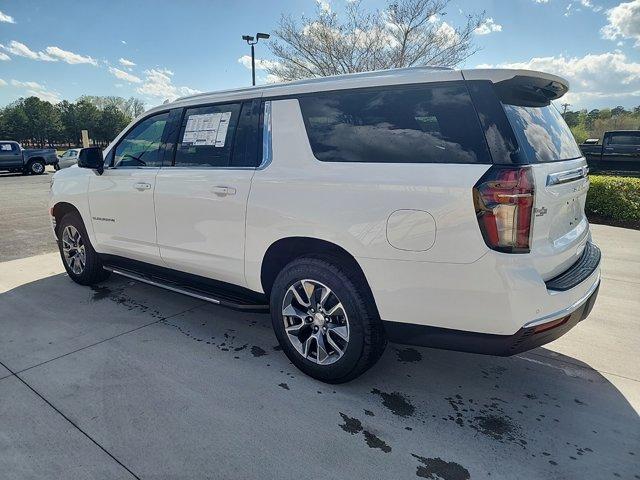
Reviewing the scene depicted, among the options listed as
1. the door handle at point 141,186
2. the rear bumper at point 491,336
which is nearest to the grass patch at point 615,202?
the rear bumper at point 491,336

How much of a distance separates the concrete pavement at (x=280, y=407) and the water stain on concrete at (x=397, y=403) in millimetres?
12

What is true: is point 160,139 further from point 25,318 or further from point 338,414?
point 338,414

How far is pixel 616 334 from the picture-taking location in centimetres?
353

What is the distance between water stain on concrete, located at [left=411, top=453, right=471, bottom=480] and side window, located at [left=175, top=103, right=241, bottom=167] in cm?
228

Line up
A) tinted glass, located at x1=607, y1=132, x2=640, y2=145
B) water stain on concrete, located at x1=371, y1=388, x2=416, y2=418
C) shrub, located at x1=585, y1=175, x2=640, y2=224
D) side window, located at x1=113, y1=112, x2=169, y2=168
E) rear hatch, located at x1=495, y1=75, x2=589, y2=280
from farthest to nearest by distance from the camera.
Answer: tinted glass, located at x1=607, y1=132, x2=640, y2=145 < shrub, located at x1=585, y1=175, x2=640, y2=224 < side window, located at x1=113, y1=112, x2=169, y2=168 < water stain on concrete, located at x1=371, y1=388, x2=416, y2=418 < rear hatch, located at x1=495, y1=75, x2=589, y2=280

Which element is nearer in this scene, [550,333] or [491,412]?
[550,333]

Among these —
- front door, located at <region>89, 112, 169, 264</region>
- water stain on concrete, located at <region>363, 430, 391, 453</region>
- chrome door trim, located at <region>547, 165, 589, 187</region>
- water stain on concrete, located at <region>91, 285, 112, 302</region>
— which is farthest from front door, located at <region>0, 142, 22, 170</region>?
chrome door trim, located at <region>547, 165, 589, 187</region>

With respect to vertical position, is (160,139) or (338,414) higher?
(160,139)

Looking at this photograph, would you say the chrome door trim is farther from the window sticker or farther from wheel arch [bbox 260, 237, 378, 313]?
the window sticker

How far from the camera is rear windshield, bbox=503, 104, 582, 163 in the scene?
217cm

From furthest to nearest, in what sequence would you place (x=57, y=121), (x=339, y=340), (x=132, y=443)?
(x=57, y=121)
(x=339, y=340)
(x=132, y=443)

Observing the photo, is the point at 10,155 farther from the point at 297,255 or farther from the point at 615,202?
the point at 615,202

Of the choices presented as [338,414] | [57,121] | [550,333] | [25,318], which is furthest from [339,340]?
[57,121]

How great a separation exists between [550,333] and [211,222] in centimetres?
229
